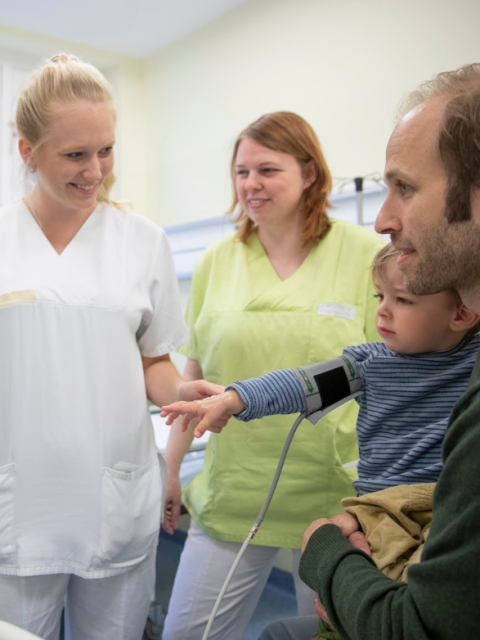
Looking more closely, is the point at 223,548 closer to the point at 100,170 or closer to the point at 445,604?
the point at 100,170

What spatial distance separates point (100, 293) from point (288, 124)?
77 cm

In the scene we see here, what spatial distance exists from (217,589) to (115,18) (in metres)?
3.50

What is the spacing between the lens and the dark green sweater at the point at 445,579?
2.45 feet

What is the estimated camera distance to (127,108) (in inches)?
188

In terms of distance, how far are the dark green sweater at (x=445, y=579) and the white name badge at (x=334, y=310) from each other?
34.5 inches

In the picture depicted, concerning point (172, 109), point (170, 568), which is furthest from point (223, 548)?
point (172, 109)

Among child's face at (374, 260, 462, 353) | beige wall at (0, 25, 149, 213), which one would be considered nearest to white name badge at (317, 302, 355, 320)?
child's face at (374, 260, 462, 353)

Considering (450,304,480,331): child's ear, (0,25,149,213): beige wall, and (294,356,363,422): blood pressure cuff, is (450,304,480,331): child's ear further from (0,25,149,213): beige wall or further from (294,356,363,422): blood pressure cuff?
(0,25,149,213): beige wall

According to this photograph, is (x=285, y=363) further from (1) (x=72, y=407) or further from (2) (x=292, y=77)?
(2) (x=292, y=77)

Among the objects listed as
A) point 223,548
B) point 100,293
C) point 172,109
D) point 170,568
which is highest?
point 172,109

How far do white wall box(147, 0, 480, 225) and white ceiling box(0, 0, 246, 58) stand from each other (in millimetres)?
116

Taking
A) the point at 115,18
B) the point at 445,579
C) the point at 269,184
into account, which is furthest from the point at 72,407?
the point at 115,18

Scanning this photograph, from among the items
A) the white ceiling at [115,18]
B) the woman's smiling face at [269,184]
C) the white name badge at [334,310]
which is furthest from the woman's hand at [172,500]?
the white ceiling at [115,18]

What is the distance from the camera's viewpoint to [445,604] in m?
0.76
